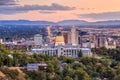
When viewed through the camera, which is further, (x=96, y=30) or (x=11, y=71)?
(x=96, y=30)

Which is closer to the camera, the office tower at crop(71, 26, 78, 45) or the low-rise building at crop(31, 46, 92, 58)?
the low-rise building at crop(31, 46, 92, 58)

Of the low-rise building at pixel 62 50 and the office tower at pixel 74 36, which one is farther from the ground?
the low-rise building at pixel 62 50

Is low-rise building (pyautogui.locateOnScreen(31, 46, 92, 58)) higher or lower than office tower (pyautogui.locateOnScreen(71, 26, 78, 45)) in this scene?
higher

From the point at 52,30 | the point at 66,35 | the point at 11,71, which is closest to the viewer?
the point at 11,71

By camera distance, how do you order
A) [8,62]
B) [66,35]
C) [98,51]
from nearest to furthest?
[8,62], [98,51], [66,35]

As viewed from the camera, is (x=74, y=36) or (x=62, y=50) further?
(x=74, y=36)

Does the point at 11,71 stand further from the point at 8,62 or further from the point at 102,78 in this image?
the point at 102,78

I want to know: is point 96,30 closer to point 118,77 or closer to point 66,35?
point 66,35

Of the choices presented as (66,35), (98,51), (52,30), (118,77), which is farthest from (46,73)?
(52,30)

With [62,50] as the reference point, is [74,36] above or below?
below

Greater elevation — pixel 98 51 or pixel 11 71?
pixel 11 71

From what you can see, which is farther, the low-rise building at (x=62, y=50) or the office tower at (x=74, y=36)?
the office tower at (x=74, y=36)
